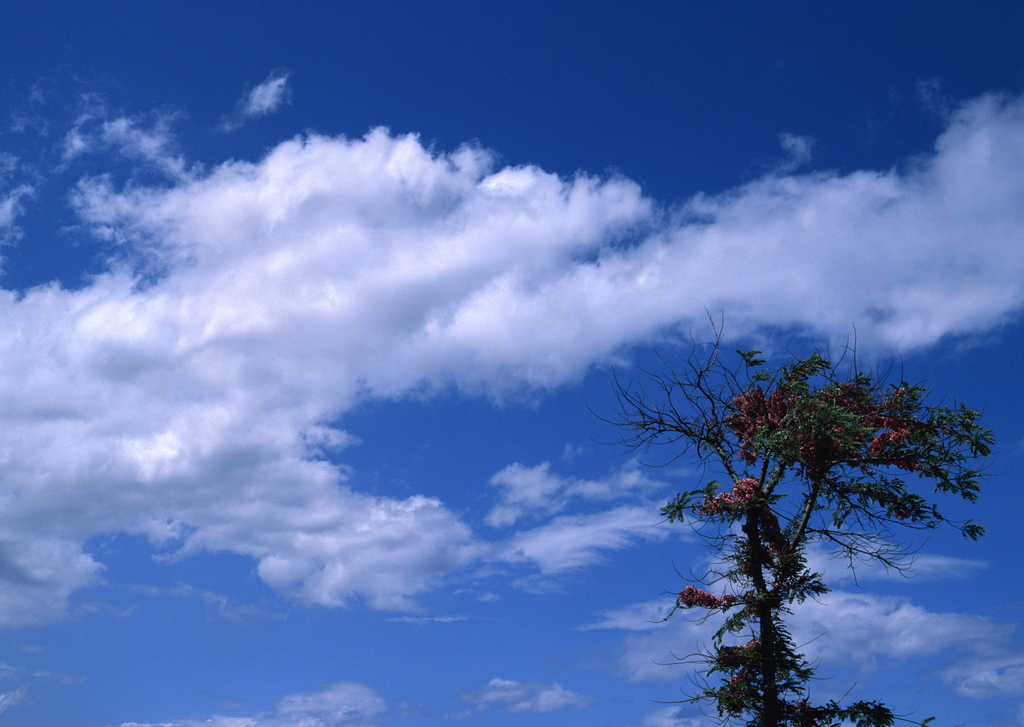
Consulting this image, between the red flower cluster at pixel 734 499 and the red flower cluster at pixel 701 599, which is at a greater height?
the red flower cluster at pixel 734 499

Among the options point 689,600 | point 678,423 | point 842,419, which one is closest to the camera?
point 842,419

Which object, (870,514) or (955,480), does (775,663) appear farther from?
(955,480)

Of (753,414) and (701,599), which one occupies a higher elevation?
(753,414)

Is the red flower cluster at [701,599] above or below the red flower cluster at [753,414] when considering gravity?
below

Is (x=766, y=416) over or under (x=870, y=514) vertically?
over

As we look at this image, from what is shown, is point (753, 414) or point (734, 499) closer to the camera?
point (734, 499)

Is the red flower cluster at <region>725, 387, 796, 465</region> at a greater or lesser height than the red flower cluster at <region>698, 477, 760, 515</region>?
greater

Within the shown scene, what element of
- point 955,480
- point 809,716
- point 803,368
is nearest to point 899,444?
point 955,480

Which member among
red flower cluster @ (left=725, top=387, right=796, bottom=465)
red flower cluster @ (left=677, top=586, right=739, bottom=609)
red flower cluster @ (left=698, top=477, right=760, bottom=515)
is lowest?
red flower cluster @ (left=677, top=586, right=739, bottom=609)

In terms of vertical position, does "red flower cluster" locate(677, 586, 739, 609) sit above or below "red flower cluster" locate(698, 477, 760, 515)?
below

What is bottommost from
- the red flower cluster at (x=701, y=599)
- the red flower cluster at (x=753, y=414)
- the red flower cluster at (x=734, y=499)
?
the red flower cluster at (x=701, y=599)

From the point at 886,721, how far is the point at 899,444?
4880 mm

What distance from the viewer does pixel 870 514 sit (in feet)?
51.1

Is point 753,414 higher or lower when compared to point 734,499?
higher
